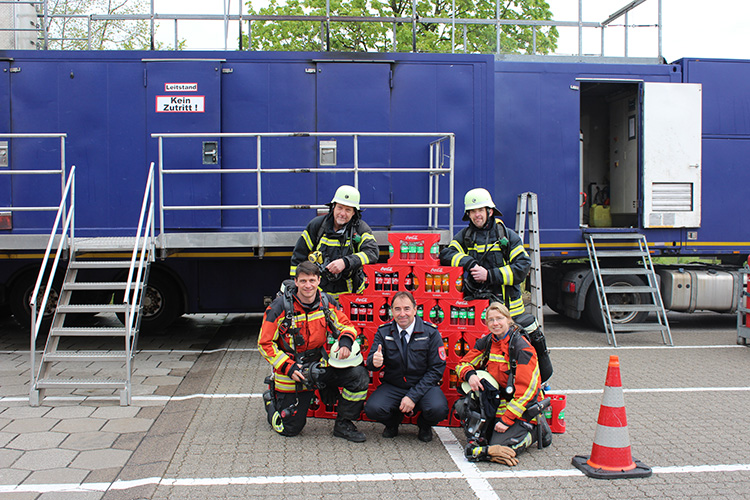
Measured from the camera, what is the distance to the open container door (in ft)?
30.7

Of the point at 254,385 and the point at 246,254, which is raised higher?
the point at 246,254

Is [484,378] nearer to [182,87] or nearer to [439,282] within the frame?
[439,282]

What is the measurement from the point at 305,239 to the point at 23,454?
9.89ft

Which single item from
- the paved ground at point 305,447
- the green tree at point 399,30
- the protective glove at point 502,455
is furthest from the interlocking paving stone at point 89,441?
the green tree at point 399,30

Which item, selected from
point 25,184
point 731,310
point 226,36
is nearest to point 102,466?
point 25,184

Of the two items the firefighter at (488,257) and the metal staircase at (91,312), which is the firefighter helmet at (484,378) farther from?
the metal staircase at (91,312)

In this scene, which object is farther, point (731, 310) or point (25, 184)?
point (731, 310)

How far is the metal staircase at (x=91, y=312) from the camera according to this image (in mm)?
5840

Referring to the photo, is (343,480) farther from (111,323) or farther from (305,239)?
(111,323)

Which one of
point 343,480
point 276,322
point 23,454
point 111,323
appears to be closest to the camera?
point 343,480

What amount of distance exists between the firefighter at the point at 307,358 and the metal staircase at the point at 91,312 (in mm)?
1798

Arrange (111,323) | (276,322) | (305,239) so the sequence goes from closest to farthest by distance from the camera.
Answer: (276,322) → (305,239) → (111,323)

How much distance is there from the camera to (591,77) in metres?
9.31

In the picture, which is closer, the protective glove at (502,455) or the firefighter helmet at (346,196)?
the protective glove at (502,455)
